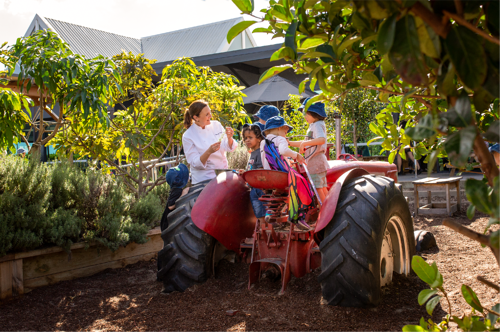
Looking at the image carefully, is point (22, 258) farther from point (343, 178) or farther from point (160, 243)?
point (343, 178)

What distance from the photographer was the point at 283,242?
2.95m

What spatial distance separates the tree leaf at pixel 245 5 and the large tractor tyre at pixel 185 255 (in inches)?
91.8

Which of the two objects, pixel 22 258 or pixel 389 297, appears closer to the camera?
pixel 389 297

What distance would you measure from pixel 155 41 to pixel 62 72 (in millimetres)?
20266

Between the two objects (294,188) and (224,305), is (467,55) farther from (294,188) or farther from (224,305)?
(224,305)

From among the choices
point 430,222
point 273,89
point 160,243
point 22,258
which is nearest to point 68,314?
point 22,258

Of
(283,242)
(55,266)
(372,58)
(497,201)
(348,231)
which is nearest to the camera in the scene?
(497,201)

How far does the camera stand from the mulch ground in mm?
2453

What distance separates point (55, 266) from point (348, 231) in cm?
285

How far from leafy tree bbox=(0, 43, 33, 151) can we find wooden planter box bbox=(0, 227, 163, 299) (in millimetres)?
1177

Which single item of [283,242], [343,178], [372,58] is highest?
[372,58]

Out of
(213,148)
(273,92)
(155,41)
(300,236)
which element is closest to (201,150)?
(213,148)

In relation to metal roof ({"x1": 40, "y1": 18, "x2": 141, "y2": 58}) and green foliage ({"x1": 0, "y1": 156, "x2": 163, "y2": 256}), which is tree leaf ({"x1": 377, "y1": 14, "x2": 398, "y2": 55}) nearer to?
green foliage ({"x1": 0, "y1": 156, "x2": 163, "y2": 256})

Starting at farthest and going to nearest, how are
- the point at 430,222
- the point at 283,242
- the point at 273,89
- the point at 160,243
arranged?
the point at 273,89, the point at 430,222, the point at 160,243, the point at 283,242
